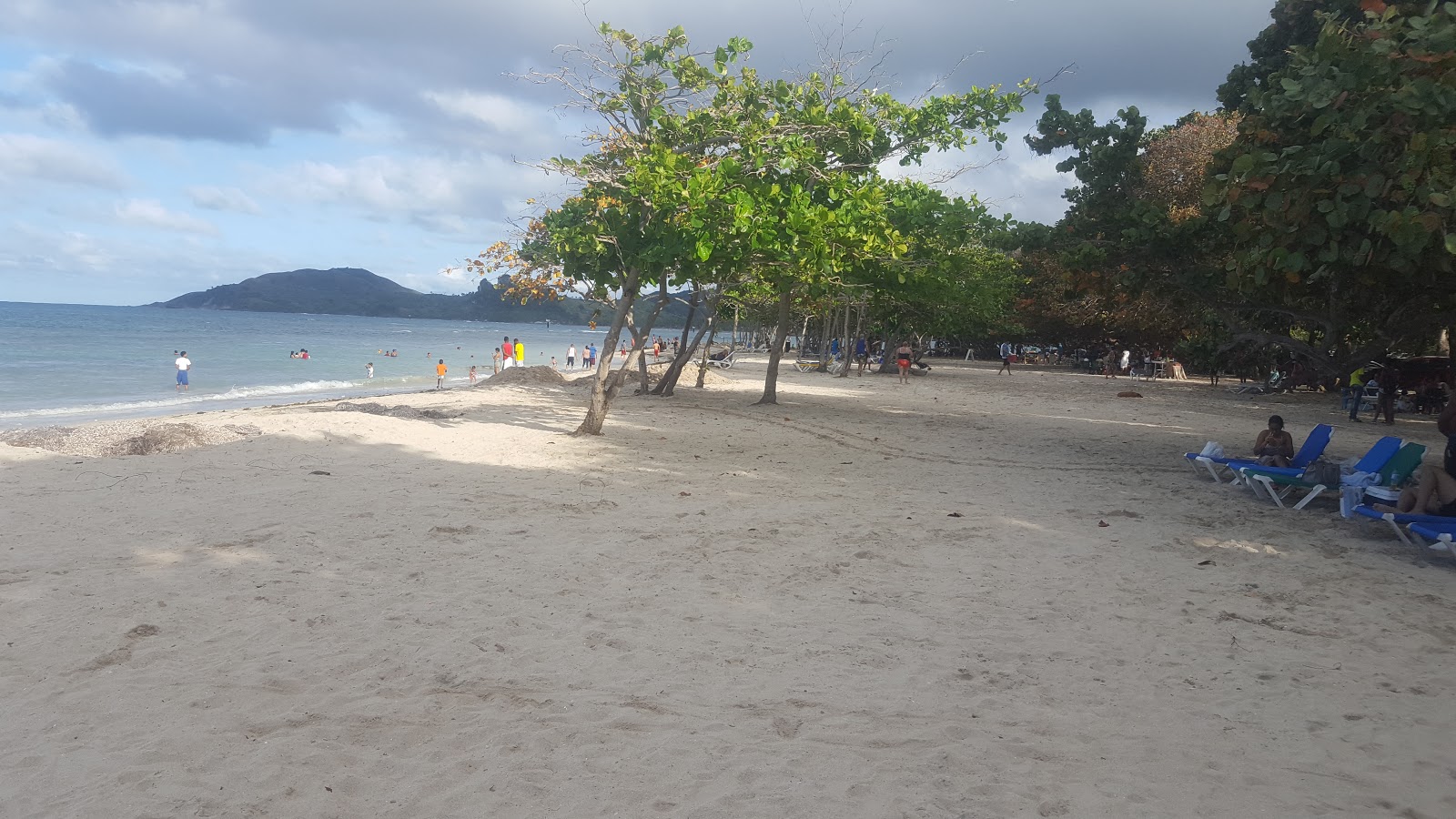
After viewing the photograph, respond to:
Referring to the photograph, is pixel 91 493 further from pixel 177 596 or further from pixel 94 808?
pixel 94 808

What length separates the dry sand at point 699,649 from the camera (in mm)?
3426

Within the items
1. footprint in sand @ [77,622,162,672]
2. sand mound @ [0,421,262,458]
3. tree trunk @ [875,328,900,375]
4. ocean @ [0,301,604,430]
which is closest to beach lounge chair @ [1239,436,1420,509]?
footprint in sand @ [77,622,162,672]

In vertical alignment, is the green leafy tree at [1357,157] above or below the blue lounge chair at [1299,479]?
above

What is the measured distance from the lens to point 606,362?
12984mm

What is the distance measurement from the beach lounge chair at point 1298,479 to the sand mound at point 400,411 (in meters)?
11.7

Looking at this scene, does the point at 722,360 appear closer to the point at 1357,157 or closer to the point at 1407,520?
the point at 1357,157

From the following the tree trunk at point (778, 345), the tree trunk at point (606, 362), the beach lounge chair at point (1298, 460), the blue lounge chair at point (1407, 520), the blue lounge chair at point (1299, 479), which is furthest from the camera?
the tree trunk at point (778, 345)

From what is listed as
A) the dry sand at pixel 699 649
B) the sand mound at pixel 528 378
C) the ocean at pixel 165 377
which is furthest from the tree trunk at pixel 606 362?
the ocean at pixel 165 377

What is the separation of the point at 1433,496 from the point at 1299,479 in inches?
59.7

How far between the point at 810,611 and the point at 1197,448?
10121 millimetres

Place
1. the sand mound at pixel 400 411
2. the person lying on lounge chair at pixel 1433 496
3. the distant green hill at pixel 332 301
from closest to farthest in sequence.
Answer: the person lying on lounge chair at pixel 1433 496, the sand mound at pixel 400 411, the distant green hill at pixel 332 301

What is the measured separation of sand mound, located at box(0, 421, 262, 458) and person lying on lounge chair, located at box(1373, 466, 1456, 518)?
41.7ft

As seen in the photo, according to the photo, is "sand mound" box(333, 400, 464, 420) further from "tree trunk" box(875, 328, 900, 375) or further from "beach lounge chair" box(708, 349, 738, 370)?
"tree trunk" box(875, 328, 900, 375)

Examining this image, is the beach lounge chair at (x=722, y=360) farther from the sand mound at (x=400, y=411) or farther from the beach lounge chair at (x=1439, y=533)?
the beach lounge chair at (x=1439, y=533)
